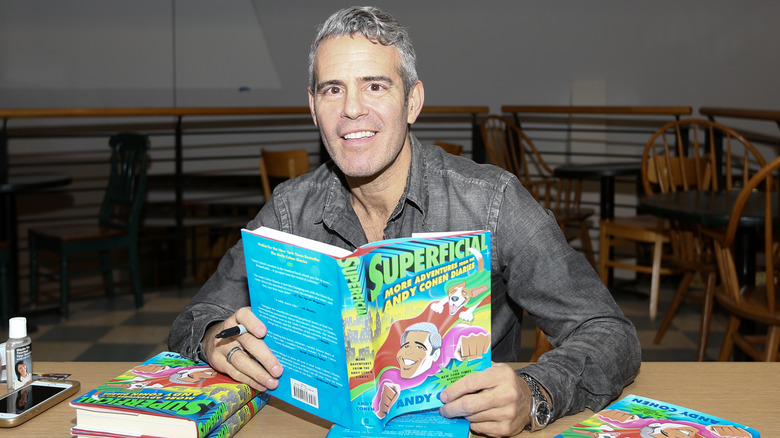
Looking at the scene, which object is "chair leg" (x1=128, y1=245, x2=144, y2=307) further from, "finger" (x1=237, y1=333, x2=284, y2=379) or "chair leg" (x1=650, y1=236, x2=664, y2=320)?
"finger" (x1=237, y1=333, x2=284, y2=379)

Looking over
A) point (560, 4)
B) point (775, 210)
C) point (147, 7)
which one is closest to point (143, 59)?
point (147, 7)

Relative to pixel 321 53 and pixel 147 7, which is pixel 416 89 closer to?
pixel 321 53

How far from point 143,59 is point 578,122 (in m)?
3.45

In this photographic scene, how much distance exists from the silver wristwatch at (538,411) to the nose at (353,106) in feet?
1.68

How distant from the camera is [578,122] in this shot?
5586 mm

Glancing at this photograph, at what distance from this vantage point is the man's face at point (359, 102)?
1198mm

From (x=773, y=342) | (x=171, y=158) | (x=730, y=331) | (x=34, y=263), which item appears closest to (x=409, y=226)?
(x=773, y=342)

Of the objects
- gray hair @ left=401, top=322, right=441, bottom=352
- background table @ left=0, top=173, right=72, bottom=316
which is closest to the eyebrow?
gray hair @ left=401, top=322, right=441, bottom=352

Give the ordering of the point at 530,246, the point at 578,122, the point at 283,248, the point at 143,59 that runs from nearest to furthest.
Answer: the point at 283,248
the point at 530,246
the point at 578,122
the point at 143,59

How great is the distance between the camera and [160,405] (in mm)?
903

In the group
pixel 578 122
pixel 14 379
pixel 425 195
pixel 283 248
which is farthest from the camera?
pixel 578 122

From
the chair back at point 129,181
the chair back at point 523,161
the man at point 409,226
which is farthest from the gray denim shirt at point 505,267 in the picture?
the chair back at point 523,161

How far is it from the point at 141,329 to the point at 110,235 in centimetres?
58

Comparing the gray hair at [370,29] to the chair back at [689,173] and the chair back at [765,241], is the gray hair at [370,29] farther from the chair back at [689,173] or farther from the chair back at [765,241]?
the chair back at [689,173]
